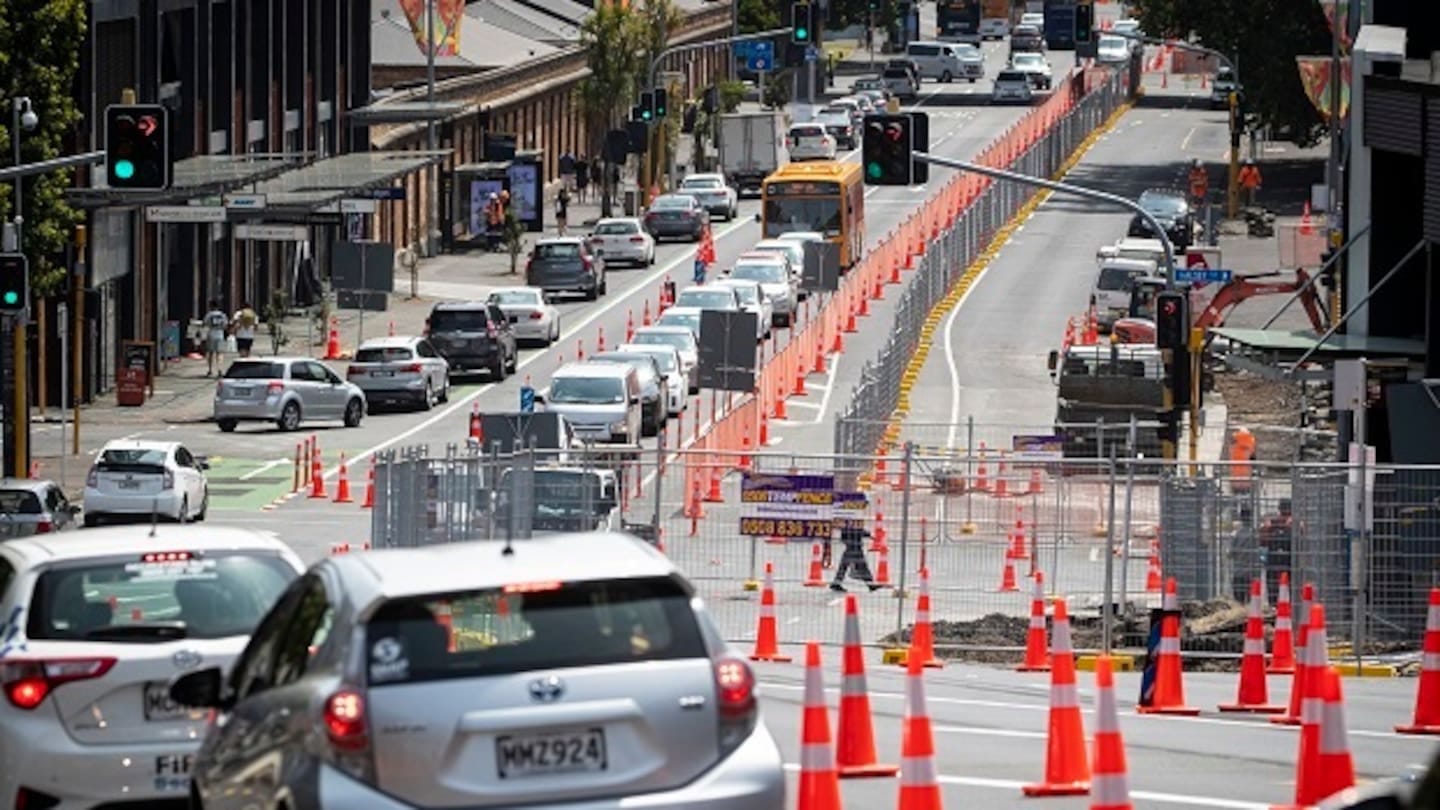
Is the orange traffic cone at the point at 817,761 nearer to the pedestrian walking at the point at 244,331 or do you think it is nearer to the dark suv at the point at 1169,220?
the pedestrian walking at the point at 244,331

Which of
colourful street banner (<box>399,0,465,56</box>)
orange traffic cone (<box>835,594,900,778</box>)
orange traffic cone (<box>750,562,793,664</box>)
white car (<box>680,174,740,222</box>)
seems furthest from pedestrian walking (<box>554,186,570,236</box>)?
orange traffic cone (<box>835,594,900,778</box>)

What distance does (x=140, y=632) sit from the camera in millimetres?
13594

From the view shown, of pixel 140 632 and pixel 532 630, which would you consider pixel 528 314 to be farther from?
pixel 532 630

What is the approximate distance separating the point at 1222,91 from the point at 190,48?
6030 cm

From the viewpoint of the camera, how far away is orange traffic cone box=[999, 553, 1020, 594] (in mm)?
26844

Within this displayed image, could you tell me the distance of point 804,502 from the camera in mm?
27438

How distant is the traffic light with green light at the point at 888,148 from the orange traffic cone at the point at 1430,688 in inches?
1070

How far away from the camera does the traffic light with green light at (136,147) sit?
35.1 meters

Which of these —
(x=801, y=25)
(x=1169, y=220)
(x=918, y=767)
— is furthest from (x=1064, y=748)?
(x=1169, y=220)

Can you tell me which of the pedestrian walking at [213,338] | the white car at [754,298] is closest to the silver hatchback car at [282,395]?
the pedestrian walking at [213,338]

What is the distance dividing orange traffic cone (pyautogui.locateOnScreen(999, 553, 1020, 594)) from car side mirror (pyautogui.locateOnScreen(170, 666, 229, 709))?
575 inches

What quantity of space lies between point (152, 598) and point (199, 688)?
1125mm

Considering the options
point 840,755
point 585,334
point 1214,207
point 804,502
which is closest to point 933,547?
point 804,502

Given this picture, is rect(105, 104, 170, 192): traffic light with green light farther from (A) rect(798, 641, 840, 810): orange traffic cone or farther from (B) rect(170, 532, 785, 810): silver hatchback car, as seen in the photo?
(B) rect(170, 532, 785, 810): silver hatchback car
